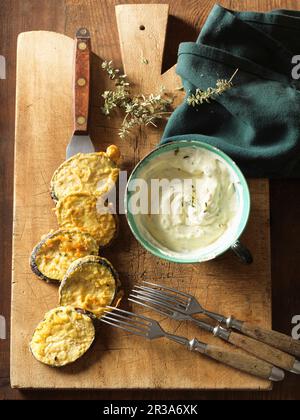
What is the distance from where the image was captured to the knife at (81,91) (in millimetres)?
1713

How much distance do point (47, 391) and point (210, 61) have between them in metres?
1.09

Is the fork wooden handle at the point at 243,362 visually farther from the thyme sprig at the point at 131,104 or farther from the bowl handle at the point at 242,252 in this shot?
the thyme sprig at the point at 131,104

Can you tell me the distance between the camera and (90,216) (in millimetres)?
1679

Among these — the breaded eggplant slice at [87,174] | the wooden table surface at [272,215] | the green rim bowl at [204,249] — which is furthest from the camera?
the wooden table surface at [272,215]

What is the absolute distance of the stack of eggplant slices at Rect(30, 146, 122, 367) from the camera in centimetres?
166

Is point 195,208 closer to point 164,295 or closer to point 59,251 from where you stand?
point 164,295

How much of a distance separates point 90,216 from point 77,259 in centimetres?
13

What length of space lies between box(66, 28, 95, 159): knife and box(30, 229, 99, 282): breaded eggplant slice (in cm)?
23

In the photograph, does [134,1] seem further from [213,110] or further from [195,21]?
[213,110]


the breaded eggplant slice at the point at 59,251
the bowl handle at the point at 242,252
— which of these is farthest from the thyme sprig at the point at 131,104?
the bowl handle at the point at 242,252

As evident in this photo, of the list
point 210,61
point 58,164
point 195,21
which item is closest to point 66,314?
point 58,164

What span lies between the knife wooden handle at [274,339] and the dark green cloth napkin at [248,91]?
44 centimetres

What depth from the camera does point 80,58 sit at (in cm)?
172

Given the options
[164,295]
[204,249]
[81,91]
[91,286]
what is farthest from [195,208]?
[81,91]
